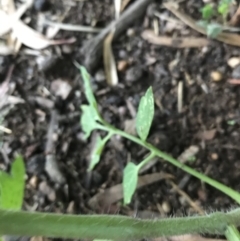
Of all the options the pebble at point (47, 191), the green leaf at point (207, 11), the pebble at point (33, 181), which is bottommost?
the pebble at point (47, 191)

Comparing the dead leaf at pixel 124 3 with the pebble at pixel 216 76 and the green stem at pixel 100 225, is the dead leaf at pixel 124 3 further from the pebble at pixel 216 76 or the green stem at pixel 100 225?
the green stem at pixel 100 225

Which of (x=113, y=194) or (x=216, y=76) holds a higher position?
(x=216, y=76)

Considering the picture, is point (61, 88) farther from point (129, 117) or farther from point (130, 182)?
point (130, 182)

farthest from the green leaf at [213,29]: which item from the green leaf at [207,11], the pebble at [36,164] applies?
the pebble at [36,164]

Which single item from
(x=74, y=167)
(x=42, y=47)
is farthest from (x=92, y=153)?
(x=42, y=47)

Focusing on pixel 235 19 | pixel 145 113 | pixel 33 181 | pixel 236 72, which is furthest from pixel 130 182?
pixel 235 19
